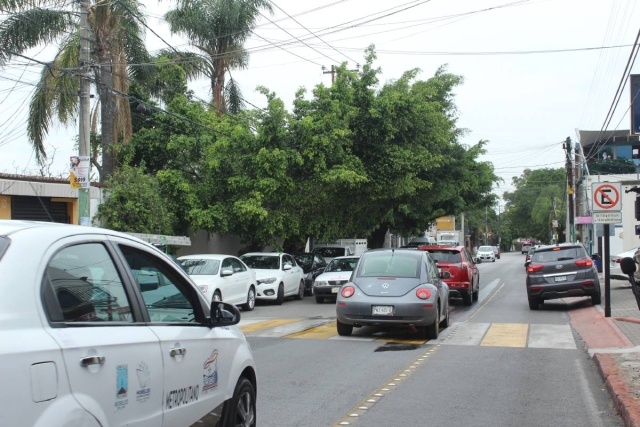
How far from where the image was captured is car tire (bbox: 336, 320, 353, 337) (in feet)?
41.8

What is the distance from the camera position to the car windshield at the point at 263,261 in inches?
878

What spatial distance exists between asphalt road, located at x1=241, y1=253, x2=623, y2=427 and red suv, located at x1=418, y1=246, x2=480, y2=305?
13.8ft

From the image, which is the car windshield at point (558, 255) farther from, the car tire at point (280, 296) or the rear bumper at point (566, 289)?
the car tire at point (280, 296)

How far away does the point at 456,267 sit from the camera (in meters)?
19.4

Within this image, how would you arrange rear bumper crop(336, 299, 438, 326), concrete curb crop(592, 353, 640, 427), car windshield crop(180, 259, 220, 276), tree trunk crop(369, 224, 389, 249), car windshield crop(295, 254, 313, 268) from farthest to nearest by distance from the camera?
tree trunk crop(369, 224, 389, 249)
car windshield crop(295, 254, 313, 268)
car windshield crop(180, 259, 220, 276)
rear bumper crop(336, 299, 438, 326)
concrete curb crop(592, 353, 640, 427)

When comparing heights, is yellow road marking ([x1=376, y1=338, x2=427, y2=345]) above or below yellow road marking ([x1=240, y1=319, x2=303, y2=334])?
above

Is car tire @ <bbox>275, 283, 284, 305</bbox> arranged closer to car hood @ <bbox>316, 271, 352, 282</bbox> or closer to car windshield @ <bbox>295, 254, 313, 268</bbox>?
car hood @ <bbox>316, 271, 352, 282</bbox>

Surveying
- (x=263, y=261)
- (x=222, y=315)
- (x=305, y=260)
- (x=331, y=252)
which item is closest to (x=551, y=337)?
(x=222, y=315)

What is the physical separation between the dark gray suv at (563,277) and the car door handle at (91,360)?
649 inches

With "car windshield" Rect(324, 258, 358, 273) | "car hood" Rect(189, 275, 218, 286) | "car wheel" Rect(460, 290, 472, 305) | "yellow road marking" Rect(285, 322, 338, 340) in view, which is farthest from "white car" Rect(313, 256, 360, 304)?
"yellow road marking" Rect(285, 322, 338, 340)

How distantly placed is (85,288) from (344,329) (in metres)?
9.59

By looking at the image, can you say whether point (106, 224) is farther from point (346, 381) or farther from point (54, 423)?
point (54, 423)

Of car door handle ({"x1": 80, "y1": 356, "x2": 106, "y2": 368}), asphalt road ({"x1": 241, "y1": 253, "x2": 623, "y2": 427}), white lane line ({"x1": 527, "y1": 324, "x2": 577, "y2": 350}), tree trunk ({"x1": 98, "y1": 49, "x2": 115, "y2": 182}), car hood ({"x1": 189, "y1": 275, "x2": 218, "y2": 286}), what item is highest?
tree trunk ({"x1": 98, "y1": 49, "x2": 115, "y2": 182})

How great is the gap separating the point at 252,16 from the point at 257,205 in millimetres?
10538
